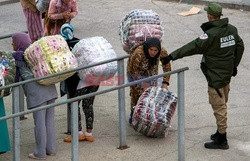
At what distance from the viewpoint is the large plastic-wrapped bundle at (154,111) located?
25.9 ft

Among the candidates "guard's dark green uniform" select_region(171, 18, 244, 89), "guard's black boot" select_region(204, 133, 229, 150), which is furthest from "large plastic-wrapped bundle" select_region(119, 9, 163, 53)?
"guard's black boot" select_region(204, 133, 229, 150)

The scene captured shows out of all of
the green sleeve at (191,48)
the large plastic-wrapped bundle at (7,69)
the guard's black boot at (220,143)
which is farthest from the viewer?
the guard's black boot at (220,143)

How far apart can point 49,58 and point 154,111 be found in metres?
1.39

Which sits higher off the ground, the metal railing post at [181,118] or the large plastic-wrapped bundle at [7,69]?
the large plastic-wrapped bundle at [7,69]

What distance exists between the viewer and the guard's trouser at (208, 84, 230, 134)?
300 inches

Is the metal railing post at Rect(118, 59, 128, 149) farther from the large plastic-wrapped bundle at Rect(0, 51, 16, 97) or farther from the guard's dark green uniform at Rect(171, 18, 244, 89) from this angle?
the large plastic-wrapped bundle at Rect(0, 51, 16, 97)

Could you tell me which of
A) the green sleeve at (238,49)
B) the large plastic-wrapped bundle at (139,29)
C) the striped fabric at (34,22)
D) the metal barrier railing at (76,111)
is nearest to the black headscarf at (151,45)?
the large plastic-wrapped bundle at (139,29)

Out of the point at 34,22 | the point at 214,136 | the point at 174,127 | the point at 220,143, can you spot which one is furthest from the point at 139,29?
the point at 34,22

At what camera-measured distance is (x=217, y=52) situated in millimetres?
7496

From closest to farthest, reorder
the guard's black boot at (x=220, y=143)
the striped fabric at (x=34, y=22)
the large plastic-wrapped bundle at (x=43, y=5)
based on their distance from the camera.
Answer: the guard's black boot at (x=220, y=143)
the large plastic-wrapped bundle at (x=43, y=5)
the striped fabric at (x=34, y=22)

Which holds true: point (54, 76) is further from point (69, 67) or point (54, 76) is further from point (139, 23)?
point (139, 23)

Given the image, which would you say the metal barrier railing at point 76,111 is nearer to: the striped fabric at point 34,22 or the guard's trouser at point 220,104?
the guard's trouser at point 220,104

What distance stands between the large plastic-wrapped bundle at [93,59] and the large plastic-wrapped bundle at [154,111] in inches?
21.9

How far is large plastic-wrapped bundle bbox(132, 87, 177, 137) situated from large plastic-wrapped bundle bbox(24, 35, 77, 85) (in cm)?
108
